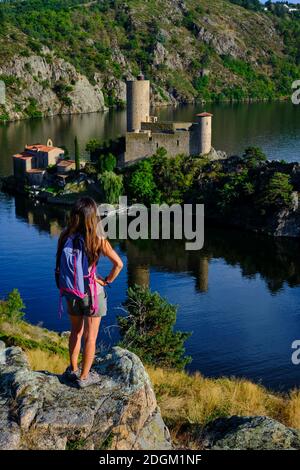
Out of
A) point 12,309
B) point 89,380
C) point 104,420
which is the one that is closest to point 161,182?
point 12,309

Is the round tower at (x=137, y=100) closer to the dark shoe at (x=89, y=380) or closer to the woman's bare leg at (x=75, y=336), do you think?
the woman's bare leg at (x=75, y=336)

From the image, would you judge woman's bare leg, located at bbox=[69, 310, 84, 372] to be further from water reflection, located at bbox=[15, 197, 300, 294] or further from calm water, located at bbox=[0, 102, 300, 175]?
calm water, located at bbox=[0, 102, 300, 175]

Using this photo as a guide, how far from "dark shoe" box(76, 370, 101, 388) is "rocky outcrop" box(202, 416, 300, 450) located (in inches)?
61.2

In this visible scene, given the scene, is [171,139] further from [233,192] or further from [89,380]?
[89,380]

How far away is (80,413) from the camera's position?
23.0ft

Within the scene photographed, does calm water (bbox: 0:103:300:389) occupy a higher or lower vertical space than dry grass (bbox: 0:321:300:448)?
lower

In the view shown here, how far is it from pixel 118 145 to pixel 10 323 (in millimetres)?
39091

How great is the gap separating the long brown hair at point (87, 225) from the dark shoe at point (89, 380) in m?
1.56

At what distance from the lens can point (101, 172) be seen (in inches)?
2167

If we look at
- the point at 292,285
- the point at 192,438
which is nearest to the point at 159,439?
the point at 192,438

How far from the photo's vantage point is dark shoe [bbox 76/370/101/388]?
24.8 ft

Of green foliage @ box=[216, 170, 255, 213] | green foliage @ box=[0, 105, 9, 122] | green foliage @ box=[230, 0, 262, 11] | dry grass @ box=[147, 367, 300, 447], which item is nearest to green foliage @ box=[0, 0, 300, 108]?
green foliage @ box=[230, 0, 262, 11]

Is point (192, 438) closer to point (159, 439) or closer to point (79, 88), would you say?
point (159, 439)

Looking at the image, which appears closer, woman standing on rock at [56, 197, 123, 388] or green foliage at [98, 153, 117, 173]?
woman standing on rock at [56, 197, 123, 388]
